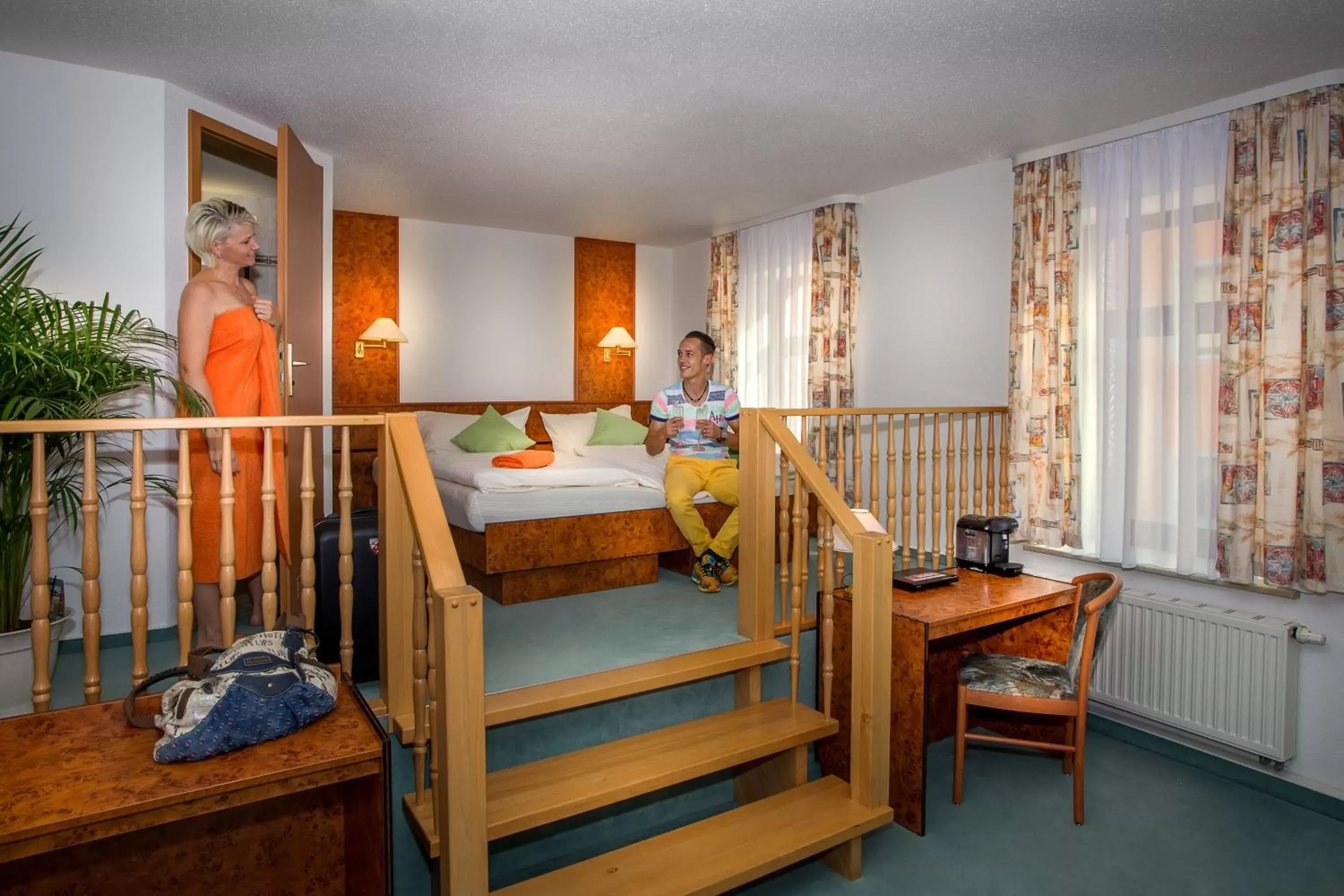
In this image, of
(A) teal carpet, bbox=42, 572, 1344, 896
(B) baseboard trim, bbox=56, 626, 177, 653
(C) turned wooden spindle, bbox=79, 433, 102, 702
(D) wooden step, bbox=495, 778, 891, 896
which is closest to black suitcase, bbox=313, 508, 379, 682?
(A) teal carpet, bbox=42, 572, 1344, 896

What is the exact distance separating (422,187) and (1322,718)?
5316 millimetres

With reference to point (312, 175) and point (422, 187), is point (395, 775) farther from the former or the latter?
point (422, 187)

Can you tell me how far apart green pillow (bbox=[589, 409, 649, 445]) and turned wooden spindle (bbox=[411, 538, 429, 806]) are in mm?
3881

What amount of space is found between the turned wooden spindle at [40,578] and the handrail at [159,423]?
4cm

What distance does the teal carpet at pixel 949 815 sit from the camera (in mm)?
2506

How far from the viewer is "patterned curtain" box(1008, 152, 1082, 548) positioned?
3.95m

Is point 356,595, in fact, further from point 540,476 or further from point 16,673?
point 540,476

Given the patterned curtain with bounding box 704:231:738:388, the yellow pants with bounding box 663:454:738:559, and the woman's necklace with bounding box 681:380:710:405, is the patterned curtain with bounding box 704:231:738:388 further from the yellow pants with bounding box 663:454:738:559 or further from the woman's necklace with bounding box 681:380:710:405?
the yellow pants with bounding box 663:454:738:559

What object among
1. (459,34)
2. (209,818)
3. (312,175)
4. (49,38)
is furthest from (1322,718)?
(49,38)

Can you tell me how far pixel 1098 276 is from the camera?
153 inches

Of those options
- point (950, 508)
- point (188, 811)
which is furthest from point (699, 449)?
point (188, 811)

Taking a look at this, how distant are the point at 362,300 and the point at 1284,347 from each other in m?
5.50

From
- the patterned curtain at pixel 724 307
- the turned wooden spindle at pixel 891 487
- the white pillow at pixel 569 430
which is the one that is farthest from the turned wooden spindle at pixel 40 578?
the patterned curtain at pixel 724 307

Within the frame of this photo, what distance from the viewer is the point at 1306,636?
122 inches
